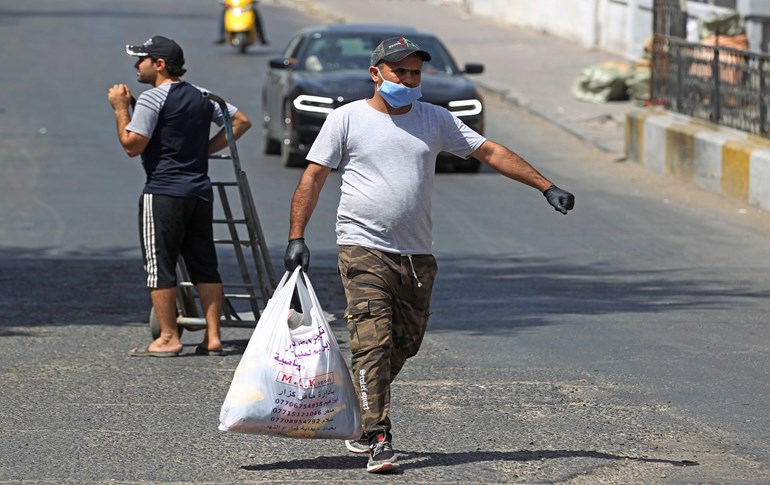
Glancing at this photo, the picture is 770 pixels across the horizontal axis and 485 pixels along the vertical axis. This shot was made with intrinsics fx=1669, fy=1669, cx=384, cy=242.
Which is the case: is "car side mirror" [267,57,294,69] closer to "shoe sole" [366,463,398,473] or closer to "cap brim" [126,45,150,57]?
"cap brim" [126,45,150,57]

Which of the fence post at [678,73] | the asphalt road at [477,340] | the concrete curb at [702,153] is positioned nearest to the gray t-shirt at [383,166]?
the asphalt road at [477,340]

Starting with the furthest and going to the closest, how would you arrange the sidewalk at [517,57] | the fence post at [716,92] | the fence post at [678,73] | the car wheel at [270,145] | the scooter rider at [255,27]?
the scooter rider at [255,27], the sidewalk at [517,57], the car wheel at [270,145], the fence post at [678,73], the fence post at [716,92]

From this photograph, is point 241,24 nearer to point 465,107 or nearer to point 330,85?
point 330,85

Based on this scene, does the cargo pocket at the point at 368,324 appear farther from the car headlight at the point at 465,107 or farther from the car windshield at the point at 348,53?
the car windshield at the point at 348,53

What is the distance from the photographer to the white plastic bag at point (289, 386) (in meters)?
6.40

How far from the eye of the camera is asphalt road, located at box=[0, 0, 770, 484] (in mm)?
6637

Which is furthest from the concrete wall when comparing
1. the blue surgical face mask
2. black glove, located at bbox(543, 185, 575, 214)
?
the blue surgical face mask

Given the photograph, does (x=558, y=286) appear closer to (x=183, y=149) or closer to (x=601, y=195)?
(x=183, y=149)

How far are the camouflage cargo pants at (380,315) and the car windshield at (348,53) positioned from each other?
12627 millimetres

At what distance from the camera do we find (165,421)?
7.33m

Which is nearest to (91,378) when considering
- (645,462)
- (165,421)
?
(165,421)

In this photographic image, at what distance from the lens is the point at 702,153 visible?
17328 mm

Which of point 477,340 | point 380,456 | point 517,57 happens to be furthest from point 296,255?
point 517,57

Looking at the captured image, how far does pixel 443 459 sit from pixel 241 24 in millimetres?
27273
